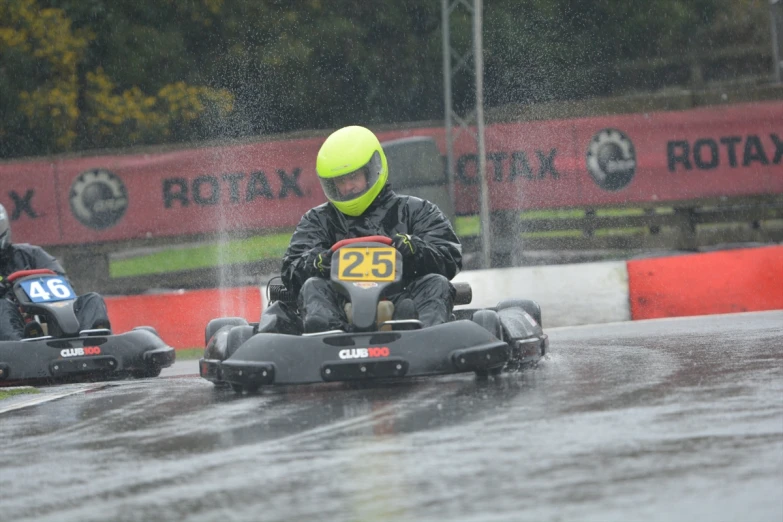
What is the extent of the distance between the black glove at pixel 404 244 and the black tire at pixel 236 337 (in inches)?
38.3

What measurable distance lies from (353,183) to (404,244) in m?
0.64

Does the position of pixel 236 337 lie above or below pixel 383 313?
below

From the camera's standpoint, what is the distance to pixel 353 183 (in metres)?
8.73

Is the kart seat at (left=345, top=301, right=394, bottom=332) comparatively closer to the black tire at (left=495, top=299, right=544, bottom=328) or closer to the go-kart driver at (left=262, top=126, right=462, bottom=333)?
the go-kart driver at (left=262, top=126, right=462, bottom=333)

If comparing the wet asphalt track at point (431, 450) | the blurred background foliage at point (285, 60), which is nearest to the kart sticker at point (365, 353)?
the wet asphalt track at point (431, 450)

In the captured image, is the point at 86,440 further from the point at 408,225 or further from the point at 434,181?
the point at 434,181

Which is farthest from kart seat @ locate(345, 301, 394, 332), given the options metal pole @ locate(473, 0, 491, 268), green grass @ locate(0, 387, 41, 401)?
metal pole @ locate(473, 0, 491, 268)

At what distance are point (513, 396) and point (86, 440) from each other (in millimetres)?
1938

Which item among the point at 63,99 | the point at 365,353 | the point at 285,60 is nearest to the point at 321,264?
the point at 365,353

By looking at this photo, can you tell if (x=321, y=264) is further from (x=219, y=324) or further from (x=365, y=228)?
(x=219, y=324)

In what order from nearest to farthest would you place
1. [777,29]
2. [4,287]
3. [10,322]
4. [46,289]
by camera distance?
1. [10,322]
2. [46,289]
3. [4,287]
4. [777,29]

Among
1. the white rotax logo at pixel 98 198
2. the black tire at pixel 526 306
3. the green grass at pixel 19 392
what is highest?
the white rotax logo at pixel 98 198

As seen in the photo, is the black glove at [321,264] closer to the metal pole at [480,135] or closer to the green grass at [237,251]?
the metal pole at [480,135]

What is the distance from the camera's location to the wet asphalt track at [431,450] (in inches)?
173
